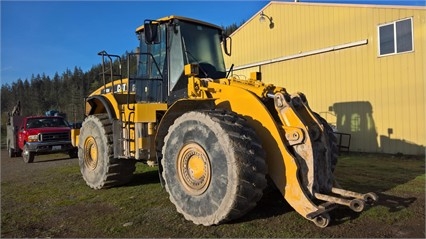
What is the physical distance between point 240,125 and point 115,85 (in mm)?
4512

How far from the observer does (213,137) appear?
4902mm

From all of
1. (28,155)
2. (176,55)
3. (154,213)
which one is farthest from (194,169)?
(28,155)

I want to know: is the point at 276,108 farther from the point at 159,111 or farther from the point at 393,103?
the point at 393,103

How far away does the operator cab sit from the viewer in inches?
273

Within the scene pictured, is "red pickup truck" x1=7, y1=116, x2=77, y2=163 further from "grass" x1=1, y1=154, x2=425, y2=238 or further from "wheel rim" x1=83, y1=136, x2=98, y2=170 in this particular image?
"wheel rim" x1=83, y1=136, x2=98, y2=170

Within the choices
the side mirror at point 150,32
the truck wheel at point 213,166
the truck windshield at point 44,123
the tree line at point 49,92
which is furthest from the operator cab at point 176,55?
the tree line at point 49,92

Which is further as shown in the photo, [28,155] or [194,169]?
[28,155]

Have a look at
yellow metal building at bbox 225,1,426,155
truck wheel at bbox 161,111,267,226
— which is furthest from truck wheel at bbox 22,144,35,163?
truck wheel at bbox 161,111,267,226

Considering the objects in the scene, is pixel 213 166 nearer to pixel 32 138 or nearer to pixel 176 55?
pixel 176 55

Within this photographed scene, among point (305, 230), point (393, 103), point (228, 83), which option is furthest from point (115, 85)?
point (393, 103)

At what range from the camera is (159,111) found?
6.84 metres

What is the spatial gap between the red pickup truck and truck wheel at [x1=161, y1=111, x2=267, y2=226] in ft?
39.9

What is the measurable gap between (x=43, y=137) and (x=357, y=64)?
1306 cm

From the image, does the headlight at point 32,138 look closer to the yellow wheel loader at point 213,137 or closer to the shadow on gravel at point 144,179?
the shadow on gravel at point 144,179
